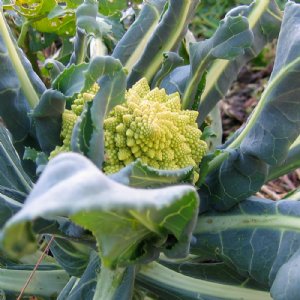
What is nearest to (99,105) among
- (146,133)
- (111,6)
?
(146,133)

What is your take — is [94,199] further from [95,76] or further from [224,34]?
[224,34]

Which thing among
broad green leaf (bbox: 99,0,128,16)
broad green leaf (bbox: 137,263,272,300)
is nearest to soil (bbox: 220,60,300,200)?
broad green leaf (bbox: 99,0,128,16)

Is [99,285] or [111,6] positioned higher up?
[111,6]

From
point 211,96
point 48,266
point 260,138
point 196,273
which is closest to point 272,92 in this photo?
point 260,138

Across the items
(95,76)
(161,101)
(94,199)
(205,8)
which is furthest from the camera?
(205,8)

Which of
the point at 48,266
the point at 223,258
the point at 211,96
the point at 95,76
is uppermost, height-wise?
the point at 95,76

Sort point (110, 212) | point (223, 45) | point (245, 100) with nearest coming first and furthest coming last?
point (110, 212) → point (223, 45) → point (245, 100)

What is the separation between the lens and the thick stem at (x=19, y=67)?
86 centimetres

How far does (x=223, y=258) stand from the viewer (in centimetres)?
84

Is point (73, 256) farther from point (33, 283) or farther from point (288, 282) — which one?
point (288, 282)

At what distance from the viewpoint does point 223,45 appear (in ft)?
2.67

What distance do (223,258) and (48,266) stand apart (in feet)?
1.14

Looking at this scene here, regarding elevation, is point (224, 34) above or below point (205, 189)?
above

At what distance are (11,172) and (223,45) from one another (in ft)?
1.32
